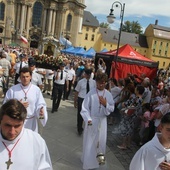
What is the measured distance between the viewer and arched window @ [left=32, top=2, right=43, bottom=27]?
2470 inches

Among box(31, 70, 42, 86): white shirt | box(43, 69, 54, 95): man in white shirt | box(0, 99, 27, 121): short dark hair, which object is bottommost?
box(43, 69, 54, 95): man in white shirt

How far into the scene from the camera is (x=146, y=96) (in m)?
7.68

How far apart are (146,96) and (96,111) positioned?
3002 millimetres

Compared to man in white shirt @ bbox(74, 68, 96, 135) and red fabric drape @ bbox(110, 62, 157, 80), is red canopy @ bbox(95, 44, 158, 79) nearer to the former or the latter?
A: red fabric drape @ bbox(110, 62, 157, 80)

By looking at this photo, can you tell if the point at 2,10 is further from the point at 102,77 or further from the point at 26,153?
the point at 26,153

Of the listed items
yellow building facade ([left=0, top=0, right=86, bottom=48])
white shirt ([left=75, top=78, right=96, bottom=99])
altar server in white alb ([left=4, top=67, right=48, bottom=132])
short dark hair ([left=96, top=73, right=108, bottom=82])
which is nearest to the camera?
altar server in white alb ([left=4, top=67, right=48, bottom=132])

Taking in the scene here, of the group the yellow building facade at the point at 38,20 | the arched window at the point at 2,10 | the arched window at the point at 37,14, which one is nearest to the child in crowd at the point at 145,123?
the yellow building facade at the point at 38,20

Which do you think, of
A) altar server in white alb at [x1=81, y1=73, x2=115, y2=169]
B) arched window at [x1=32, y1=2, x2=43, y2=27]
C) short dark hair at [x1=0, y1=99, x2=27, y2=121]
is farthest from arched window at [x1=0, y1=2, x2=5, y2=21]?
short dark hair at [x1=0, y1=99, x2=27, y2=121]

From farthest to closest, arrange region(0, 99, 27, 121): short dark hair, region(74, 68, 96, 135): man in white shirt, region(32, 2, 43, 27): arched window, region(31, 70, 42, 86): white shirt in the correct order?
region(32, 2, 43, 27): arched window, region(31, 70, 42, 86): white shirt, region(74, 68, 96, 135): man in white shirt, region(0, 99, 27, 121): short dark hair

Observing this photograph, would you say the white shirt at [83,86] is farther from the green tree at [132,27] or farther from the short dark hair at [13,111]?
the green tree at [132,27]

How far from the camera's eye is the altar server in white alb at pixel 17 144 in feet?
7.52

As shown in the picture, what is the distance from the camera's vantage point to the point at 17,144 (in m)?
2.42

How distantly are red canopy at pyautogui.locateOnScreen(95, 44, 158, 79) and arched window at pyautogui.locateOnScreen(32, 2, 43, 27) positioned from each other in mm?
53231

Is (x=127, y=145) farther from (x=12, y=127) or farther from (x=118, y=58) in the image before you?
(x=118, y=58)
